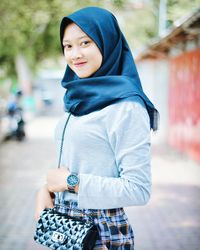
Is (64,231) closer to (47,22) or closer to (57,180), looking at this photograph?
(57,180)

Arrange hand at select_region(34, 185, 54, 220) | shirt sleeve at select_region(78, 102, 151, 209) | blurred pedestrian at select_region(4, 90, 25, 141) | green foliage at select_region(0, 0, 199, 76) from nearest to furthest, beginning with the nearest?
shirt sleeve at select_region(78, 102, 151, 209)
hand at select_region(34, 185, 54, 220)
green foliage at select_region(0, 0, 199, 76)
blurred pedestrian at select_region(4, 90, 25, 141)

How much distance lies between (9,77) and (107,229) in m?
24.2

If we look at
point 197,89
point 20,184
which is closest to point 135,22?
point 197,89

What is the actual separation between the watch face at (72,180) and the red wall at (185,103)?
6.49 metres

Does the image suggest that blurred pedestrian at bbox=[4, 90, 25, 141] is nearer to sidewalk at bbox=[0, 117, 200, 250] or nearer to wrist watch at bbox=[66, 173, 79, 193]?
sidewalk at bbox=[0, 117, 200, 250]

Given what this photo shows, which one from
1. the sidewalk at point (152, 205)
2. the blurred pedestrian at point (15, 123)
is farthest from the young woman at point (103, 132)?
the blurred pedestrian at point (15, 123)

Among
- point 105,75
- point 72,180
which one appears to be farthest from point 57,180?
point 105,75

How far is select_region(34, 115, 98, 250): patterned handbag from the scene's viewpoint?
143cm

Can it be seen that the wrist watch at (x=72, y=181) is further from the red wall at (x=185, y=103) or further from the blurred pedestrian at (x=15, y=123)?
the blurred pedestrian at (x=15, y=123)

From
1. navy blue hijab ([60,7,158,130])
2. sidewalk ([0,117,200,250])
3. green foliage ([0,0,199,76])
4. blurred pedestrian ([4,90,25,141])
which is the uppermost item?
green foliage ([0,0,199,76])

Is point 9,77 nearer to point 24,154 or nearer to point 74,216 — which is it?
point 24,154

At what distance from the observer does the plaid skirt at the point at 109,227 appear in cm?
149

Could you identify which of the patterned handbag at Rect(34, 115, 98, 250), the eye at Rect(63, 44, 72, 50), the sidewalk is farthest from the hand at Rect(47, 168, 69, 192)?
the sidewalk

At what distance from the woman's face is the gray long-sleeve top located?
0.64 feet
